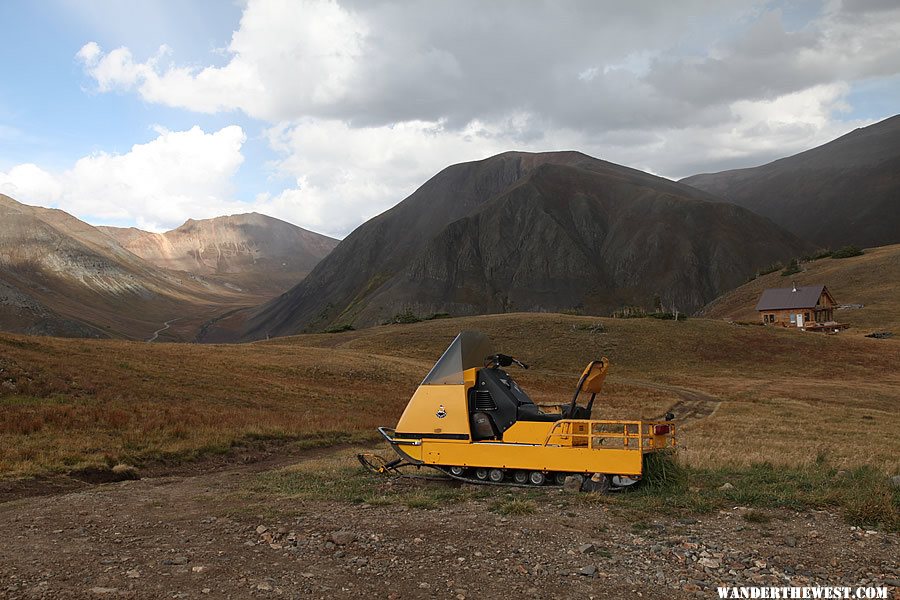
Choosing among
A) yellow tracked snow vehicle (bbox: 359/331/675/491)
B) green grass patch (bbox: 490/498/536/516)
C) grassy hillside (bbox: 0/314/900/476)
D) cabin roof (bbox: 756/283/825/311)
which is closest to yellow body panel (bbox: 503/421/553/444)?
yellow tracked snow vehicle (bbox: 359/331/675/491)

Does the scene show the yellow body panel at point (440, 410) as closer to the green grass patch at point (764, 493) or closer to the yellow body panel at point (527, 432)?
the yellow body panel at point (527, 432)

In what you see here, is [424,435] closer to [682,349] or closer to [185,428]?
[185,428]

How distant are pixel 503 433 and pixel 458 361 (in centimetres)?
167

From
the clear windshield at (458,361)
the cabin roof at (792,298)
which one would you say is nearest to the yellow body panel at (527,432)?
the clear windshield at (458,361)

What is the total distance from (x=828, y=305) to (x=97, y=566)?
88689mm

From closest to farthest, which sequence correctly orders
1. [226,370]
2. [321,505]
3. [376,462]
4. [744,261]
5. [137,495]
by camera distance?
1. [321,505]
2. [137,495]
3. [376,462]
4. [226,370]
5. [744,261]

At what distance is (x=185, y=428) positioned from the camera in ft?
69.1

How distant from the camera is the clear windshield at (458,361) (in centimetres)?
1244

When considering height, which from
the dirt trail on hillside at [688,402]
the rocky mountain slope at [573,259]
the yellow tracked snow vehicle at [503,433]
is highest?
the rocky mountain slope at [573,259]

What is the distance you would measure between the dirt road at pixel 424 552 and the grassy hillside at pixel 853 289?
2920 inches

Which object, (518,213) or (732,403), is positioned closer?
(732,403)

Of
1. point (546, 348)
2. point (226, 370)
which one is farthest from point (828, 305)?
point (226, 370)

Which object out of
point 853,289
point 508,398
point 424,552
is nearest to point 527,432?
point 508,398

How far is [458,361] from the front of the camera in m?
12.5
